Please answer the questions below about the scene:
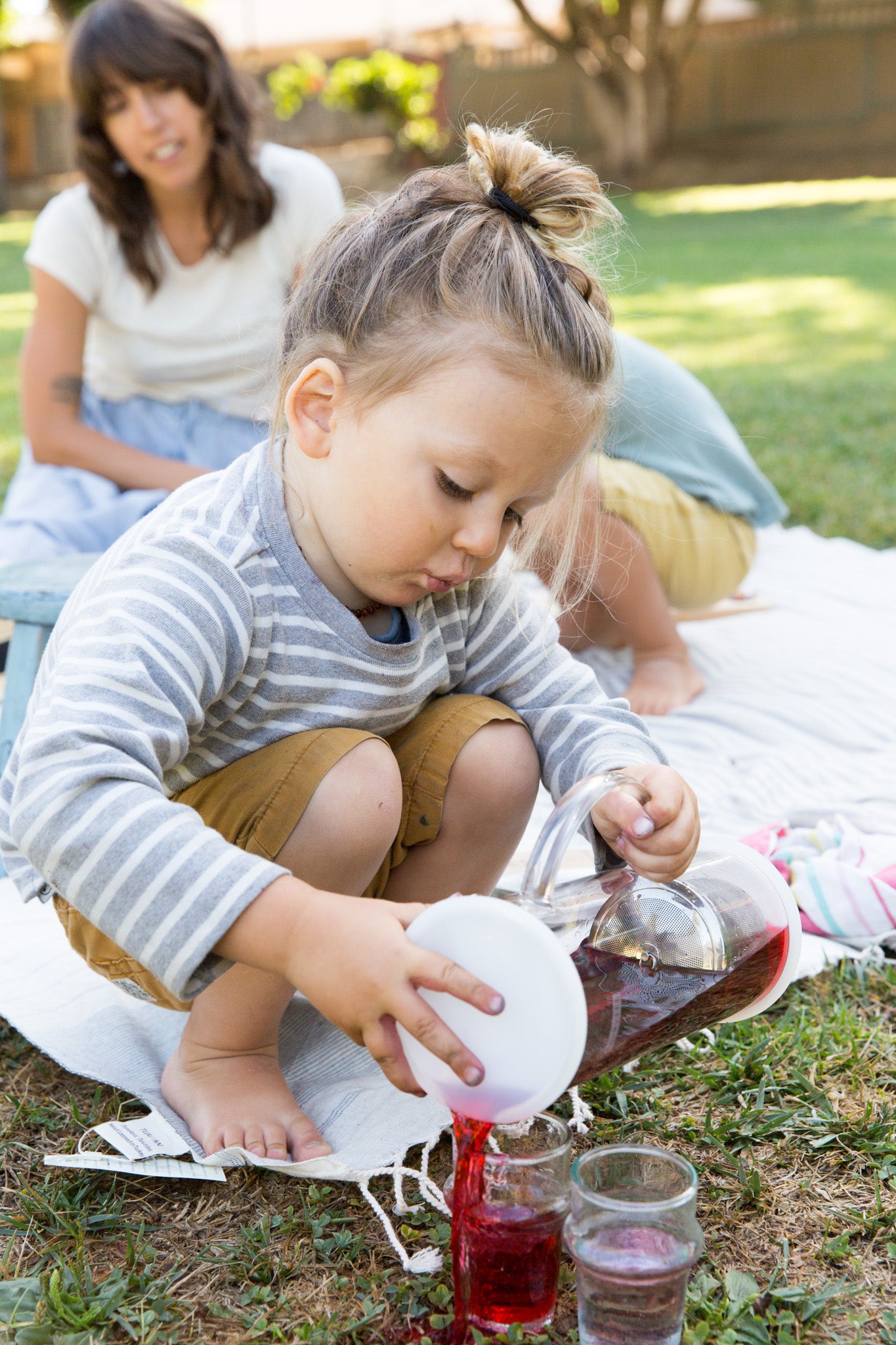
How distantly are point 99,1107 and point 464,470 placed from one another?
2.69 ft

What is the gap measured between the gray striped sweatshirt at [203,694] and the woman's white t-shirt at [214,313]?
153 centimetres

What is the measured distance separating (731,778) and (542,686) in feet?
2.63

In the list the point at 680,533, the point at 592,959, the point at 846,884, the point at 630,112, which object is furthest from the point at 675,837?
the point at 630,112

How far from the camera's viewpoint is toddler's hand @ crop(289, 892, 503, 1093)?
1.04 m

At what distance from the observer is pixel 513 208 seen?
1437mm

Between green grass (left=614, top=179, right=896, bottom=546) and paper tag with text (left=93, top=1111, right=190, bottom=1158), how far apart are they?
1.06 metres

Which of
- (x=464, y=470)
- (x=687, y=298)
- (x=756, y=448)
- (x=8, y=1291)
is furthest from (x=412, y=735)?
(x=687, y=298)

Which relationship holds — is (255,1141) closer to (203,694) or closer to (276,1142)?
(276,1142)

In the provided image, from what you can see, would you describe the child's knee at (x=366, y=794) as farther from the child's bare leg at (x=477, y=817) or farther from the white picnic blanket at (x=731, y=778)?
the white picnic blanket at (x=731, y=778)

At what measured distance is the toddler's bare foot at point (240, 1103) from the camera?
1446 mm

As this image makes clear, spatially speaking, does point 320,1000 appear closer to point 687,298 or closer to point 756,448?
point 756,448

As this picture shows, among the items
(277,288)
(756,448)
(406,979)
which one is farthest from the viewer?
(756,448)

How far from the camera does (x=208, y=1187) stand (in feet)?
4.65

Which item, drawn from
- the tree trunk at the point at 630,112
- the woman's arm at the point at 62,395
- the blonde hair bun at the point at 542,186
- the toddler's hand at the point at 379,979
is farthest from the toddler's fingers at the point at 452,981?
the tree trunk at the point at 630,112
